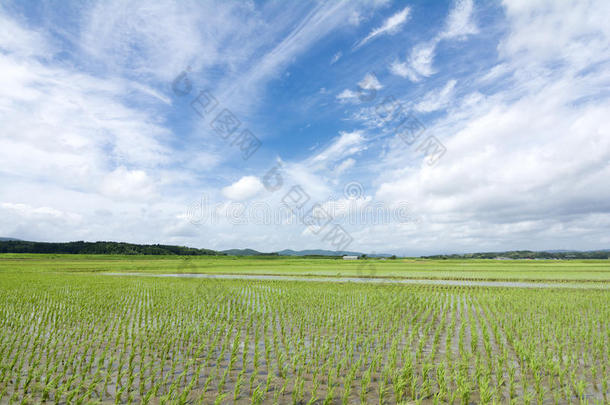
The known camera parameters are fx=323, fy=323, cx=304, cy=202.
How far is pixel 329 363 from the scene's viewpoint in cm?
617

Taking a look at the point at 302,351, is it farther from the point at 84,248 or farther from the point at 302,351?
the point at 84,248

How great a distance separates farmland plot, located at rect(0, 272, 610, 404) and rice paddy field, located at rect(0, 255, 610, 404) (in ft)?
0.12

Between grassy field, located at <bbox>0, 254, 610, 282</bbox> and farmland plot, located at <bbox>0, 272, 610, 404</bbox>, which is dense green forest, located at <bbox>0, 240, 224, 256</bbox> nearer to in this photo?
grassy field, located at <bbox>0, 254, 610, 282</bbox>

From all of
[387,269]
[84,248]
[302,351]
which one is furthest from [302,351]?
[84,248]

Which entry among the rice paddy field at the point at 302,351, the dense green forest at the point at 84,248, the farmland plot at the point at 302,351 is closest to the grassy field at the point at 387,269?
the farmland plot at the point at 302,351

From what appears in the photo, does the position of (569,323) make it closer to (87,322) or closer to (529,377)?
(529,377)

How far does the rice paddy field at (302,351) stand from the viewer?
503cm

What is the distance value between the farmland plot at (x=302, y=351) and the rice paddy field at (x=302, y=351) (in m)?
0.04

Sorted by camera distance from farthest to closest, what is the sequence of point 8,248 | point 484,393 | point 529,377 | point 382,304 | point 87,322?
point 8,248, point 382,304, point 87,322, point 529,377, point 484,393

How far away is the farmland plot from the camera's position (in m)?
5.05

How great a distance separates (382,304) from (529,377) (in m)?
7.04

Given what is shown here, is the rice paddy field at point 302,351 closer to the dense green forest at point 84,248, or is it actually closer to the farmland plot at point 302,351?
the farmland plot at point 302,351

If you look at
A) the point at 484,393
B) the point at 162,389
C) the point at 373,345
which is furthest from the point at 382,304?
the point at 162,389

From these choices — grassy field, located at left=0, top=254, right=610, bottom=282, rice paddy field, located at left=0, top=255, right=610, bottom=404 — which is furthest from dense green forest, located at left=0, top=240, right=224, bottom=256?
rice paddy field, located at left=0, top=255, right=610, bottom=404
